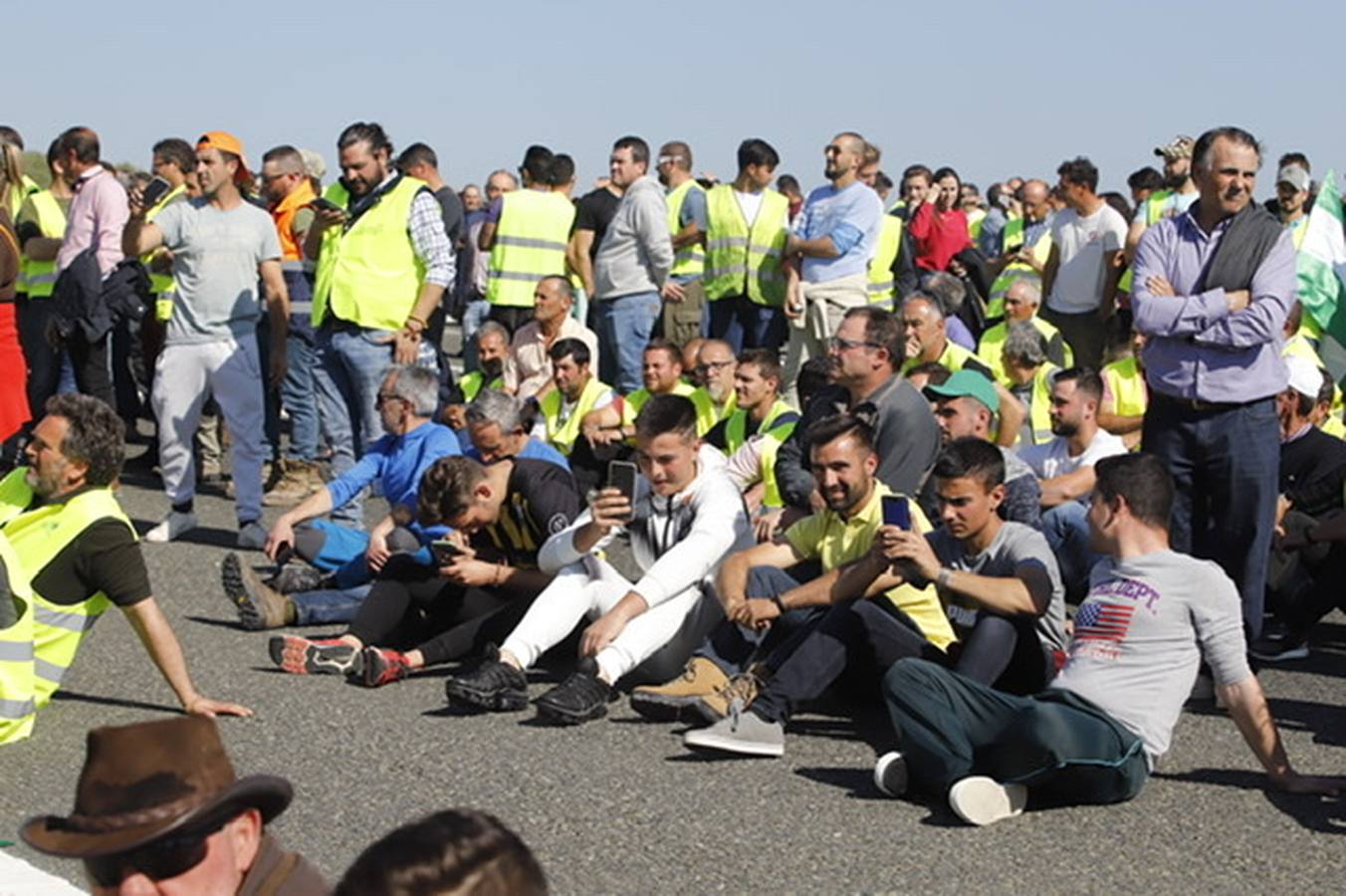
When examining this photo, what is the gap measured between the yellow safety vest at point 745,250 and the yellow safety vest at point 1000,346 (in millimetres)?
1863

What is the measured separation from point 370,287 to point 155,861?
851cm

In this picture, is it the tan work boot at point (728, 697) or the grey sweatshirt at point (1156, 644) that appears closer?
the grey sweatshirt at point (1156, 644)

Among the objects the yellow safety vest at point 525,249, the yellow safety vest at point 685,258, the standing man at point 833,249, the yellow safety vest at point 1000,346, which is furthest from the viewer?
the yellow safety vest at point 685,258

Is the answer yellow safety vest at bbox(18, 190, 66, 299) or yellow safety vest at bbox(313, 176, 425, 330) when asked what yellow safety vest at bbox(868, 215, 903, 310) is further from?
yellow safety vest at bbox(18, 190, 66, 299)

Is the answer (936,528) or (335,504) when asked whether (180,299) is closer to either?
(335,504)

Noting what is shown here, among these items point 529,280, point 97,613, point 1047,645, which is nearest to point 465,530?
point 97,613

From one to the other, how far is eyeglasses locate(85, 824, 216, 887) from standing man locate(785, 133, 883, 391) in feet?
32.7

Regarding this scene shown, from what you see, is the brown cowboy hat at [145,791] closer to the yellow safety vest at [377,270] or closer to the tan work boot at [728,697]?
the tan work boot at [728,697]

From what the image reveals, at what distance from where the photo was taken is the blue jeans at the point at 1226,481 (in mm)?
7555

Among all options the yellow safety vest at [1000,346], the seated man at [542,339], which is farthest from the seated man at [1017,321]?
the seated man at [542,339]

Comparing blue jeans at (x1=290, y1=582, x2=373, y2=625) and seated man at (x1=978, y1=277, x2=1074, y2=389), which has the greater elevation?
seated man at (x1=978, y1=277, x2=1074, y2=389)

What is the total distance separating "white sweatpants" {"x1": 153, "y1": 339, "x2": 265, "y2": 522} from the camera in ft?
36.5

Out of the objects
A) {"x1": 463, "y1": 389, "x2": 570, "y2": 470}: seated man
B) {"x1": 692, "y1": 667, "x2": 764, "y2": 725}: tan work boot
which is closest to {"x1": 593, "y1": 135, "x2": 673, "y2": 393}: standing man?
{"x1": 463, "y1": 389, "x2": 570, "y2": 470}: seated man

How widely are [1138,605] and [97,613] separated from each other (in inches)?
139
